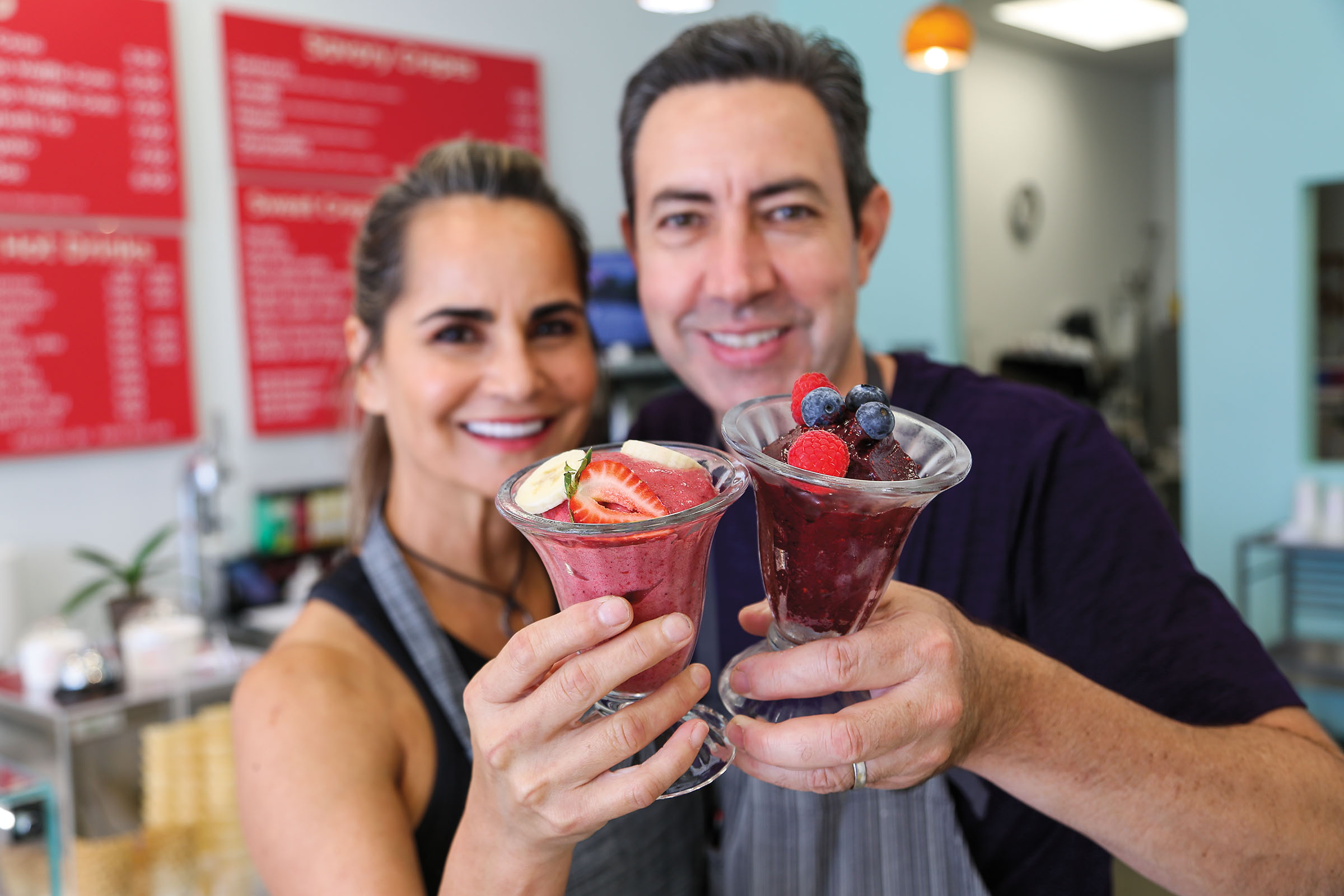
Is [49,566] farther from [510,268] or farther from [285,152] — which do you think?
[510,268]

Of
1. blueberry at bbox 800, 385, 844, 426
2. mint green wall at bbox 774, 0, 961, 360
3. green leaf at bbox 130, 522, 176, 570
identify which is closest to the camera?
blueberry at bbox 800, 385, 844, 426

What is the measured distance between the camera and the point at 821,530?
90cm

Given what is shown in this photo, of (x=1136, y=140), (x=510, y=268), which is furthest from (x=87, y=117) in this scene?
(x=1136, y=140)

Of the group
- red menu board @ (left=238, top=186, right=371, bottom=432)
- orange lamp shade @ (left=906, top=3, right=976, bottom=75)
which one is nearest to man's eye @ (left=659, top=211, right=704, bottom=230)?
red menu board @ (left=238, top=186, right=371, bottom=432)

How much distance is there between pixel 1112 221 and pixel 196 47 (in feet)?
23.5

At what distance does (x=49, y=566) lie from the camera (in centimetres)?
335

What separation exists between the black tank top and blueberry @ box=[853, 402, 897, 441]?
26.8 inches

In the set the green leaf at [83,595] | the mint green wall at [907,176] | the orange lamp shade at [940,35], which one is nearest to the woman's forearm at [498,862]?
the green leaf at [83,595]

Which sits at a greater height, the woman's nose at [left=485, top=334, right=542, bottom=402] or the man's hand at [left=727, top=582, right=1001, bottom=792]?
the woman's nose at [left=485, top=334, right=542, bottom=402]

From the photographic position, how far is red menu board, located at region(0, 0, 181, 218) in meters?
3.22

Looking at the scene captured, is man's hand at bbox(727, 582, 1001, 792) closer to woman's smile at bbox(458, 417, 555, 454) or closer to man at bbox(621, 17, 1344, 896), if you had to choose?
man at bbox(621, 17, 1344, 896)

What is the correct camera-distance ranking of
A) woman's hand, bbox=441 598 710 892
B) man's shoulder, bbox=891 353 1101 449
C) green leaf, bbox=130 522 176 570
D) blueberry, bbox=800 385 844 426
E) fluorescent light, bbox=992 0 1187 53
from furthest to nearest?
1. fluorescent light, bbox=992 0 1187 53
2. green leaf, bbox=130 522 176 570
3. man's shoulder, bbox=891 353 1101 449
4. blueberry, bbox=800 385 844 426
5. woman's hand, bbox=441 598 710 892

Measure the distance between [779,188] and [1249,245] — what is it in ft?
11.2

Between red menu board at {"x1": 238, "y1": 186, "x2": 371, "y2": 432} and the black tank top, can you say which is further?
red menu board at {"x1": 238, "y1": 186, "x2": 371, "y2": 432}
